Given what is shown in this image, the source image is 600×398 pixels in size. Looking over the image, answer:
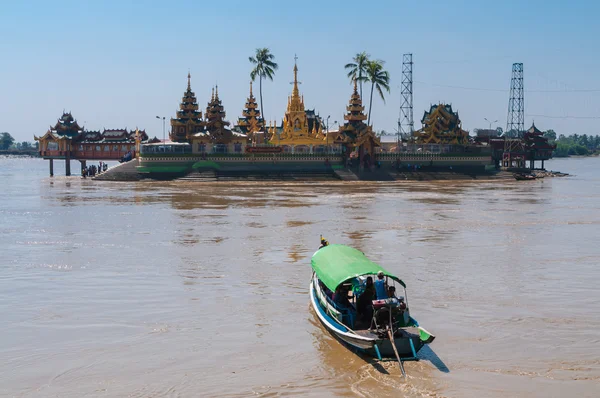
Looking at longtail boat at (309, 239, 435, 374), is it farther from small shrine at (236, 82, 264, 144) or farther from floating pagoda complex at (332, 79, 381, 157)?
small shrine at (236, 82, 264, 144)

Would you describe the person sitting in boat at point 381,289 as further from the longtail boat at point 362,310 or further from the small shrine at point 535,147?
the small shrine at point 535,147

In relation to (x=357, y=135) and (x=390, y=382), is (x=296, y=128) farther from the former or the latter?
(x=390, y=382)

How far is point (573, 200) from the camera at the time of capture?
158 feet

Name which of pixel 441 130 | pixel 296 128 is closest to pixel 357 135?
pixel 296 128

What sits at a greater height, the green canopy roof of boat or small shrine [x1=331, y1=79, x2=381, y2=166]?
small shrine [x1=331, y1=79, x2=381, y2=166]

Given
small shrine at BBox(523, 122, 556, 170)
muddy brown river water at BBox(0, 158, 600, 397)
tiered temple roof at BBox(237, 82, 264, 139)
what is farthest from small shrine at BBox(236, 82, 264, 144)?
muddy brown river water at BBox(0, 158, 600, 397)

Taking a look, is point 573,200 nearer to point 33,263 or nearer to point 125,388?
point 33,263

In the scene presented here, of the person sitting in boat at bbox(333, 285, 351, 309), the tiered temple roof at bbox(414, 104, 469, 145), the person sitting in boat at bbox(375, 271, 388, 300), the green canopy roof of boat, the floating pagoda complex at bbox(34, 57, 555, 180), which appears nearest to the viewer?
the person sitting in boat at bbox(375, 271, 388, 300)

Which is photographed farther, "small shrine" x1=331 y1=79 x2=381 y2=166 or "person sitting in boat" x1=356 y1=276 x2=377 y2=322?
"small shrine" x1=331 y1=79 x2=381 y2=166

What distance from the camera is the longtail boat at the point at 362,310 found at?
12.9 meters

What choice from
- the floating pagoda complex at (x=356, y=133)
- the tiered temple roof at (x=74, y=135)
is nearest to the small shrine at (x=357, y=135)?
the floating pagoda complex at (x=356, y=133)

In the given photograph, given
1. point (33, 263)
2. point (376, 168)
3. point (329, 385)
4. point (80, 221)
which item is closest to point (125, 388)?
point (329, 385)

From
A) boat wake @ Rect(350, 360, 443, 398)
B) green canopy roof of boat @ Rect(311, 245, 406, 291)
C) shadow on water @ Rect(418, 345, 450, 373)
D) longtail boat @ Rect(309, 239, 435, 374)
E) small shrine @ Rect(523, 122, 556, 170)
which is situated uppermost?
small shrine @ Rect(523, 122, 556, 170)

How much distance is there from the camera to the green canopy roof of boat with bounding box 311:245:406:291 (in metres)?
14.3
